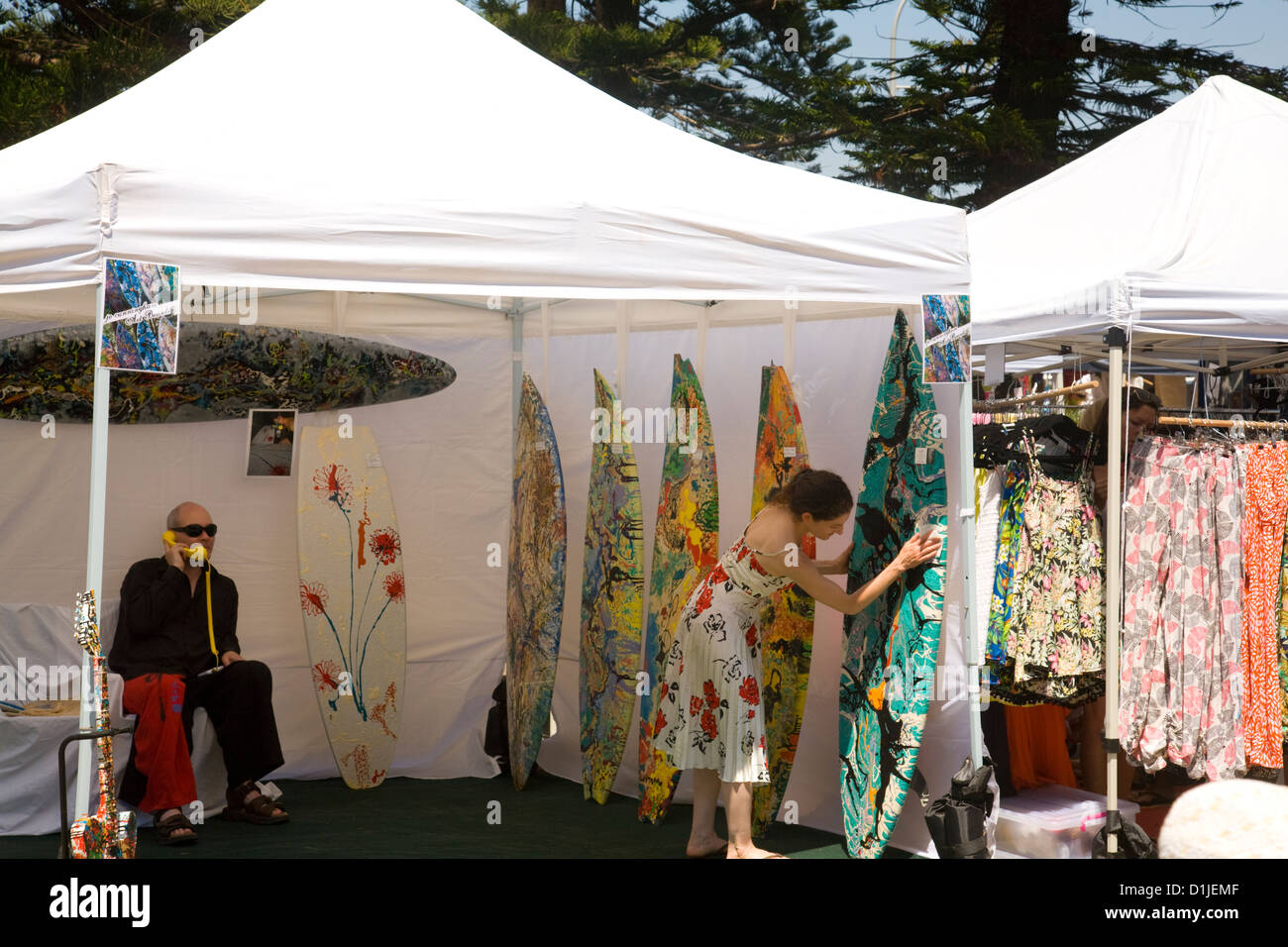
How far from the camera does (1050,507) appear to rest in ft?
12.6

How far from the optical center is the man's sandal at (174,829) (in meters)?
3.85

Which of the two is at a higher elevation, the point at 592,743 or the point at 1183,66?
the point at 1183,66

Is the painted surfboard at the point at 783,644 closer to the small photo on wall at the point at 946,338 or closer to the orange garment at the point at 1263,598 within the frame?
the small photo on wall at the point at 946,338

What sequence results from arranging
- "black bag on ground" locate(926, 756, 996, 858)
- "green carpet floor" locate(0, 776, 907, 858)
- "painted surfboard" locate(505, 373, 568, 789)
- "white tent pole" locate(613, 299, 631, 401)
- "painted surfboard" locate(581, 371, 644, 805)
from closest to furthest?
"black bag on ground" locate(926, 756, 996, 858) < "green carpet floor" locate(0, 776, 907, 858) < "painted surfboard" locate(581, 371, 644, 805) < "painted surfboard" locate(505, 373, 568, 789) < "white tent pole" locate(613, 299, 631, 401)

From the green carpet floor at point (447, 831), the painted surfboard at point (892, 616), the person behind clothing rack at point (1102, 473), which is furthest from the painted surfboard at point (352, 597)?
the person behind clothing rack at point (1102, 473)

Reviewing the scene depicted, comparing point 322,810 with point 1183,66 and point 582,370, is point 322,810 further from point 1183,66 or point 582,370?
point 1183,66

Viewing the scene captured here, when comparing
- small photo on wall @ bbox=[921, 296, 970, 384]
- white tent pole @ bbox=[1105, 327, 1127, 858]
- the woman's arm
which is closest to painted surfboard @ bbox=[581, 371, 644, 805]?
the woman's arm

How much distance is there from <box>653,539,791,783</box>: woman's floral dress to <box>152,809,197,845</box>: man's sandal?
1.48 metres

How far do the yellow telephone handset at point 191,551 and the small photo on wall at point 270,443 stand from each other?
0.62m

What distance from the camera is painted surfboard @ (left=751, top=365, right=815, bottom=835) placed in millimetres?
3992

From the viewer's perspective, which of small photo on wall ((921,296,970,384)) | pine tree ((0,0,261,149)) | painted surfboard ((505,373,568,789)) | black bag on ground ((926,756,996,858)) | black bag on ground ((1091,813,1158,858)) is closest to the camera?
small photo on wall ((921,296,970,384))

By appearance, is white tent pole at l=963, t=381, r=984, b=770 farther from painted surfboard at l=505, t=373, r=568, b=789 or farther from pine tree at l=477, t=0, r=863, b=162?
pine tree at l=477, t=0, r=863, b=162

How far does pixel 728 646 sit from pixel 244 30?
2247 millimetres
